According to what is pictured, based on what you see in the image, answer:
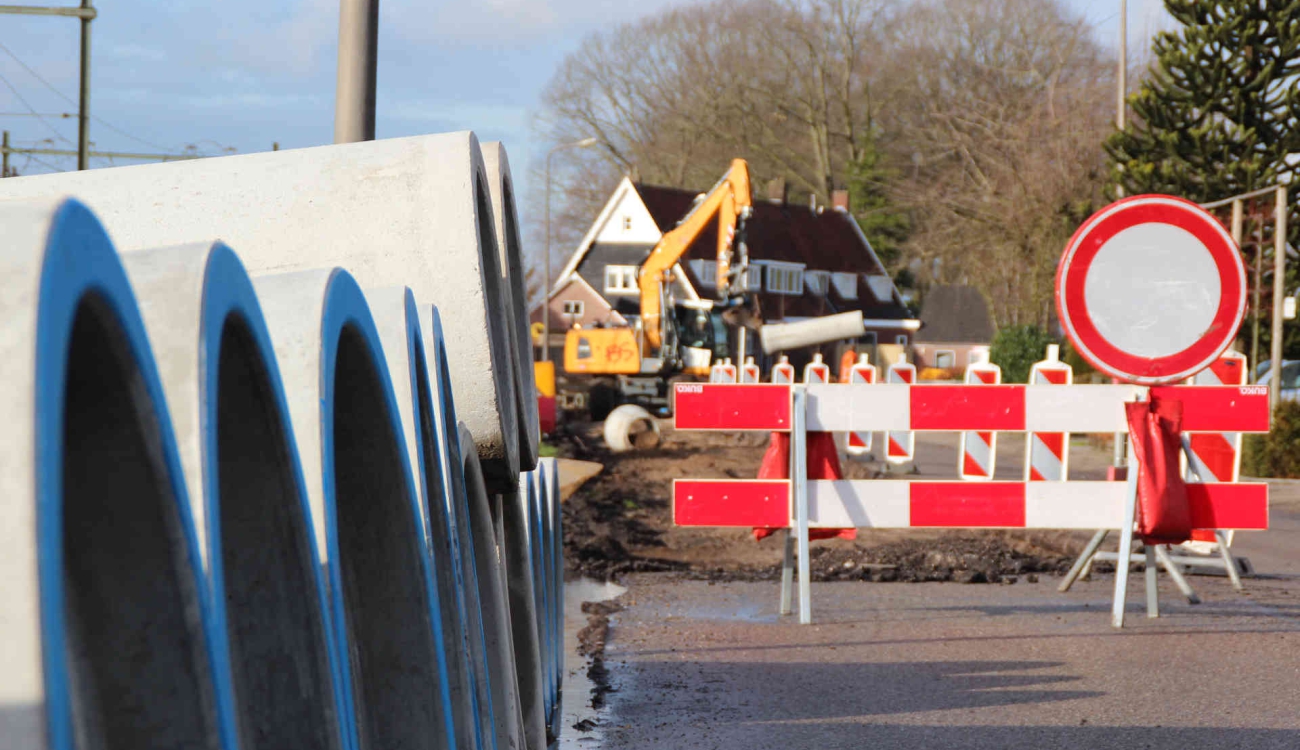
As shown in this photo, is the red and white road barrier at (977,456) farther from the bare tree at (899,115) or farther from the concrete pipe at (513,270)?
A: the bare tree at (899,115)

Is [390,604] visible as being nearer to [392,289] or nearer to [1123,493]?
[392,289]

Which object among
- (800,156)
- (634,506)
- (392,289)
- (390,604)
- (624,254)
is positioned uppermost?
(800,156)

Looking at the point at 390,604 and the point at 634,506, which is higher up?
the point at 390,604

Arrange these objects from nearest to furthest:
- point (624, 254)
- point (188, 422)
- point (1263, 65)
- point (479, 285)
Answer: point (188, 422) → point (479, 285) → point (1263, 65) → point (624, 254)

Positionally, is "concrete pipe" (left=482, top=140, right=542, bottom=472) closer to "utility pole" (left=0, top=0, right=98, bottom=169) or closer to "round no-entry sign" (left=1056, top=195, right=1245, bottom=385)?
"round no-entry sign" (left=1056, top=195, right=1245, bottom=385)

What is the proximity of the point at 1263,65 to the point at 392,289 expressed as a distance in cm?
3139

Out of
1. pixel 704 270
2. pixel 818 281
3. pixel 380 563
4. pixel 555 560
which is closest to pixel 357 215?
pixel 380 563

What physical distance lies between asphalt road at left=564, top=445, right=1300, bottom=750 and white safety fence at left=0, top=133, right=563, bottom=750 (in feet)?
7.16

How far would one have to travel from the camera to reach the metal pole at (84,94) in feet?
65.9

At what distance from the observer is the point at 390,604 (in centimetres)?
219

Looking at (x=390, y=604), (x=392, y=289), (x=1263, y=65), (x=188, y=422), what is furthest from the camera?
(x=1263, y=65)

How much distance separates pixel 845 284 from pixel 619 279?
1138cm

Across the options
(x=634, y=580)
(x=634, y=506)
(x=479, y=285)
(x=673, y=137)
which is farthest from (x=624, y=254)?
(x=479, y=285)

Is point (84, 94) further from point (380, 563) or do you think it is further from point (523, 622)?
point (380, 563)
